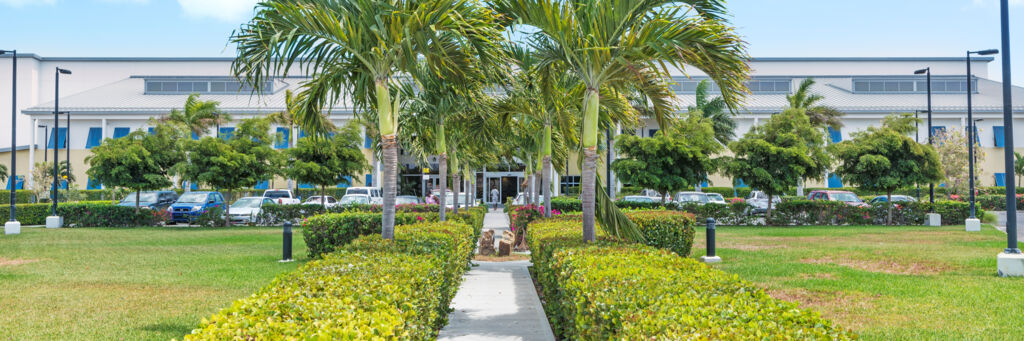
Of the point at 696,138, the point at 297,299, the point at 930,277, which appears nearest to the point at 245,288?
the point at 297,299

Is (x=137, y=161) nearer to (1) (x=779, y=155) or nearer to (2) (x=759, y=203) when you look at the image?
(1) (x=779, y=155)

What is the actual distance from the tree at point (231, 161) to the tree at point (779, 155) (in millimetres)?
19009

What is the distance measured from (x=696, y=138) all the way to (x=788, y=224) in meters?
5.09

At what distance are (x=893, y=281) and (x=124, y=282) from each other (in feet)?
39.8

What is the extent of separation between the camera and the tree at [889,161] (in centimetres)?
2516

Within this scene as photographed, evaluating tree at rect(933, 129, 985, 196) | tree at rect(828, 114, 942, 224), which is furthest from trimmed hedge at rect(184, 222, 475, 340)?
tree at rect(933, 129, 985, 196)

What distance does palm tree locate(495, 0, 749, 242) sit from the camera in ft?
25.1

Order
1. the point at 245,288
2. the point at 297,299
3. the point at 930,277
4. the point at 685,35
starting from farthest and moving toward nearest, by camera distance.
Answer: the point at 930,277 → the point at 245,288 → the point at 685,35 → the point at 297,299

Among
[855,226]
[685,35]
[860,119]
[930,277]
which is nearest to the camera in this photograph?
[685,35]

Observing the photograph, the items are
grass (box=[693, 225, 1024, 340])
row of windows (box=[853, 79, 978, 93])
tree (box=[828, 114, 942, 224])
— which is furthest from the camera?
row of windows (box=[853, 79, 978, 93])

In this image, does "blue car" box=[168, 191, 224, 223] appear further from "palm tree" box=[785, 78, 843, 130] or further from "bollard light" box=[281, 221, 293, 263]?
"palm tree" box=[785, 78, 843, 130]

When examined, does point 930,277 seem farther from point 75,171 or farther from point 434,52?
point 75,171

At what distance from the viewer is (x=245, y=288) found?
9.62m

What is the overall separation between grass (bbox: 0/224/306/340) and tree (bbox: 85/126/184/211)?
6488 millimetres
